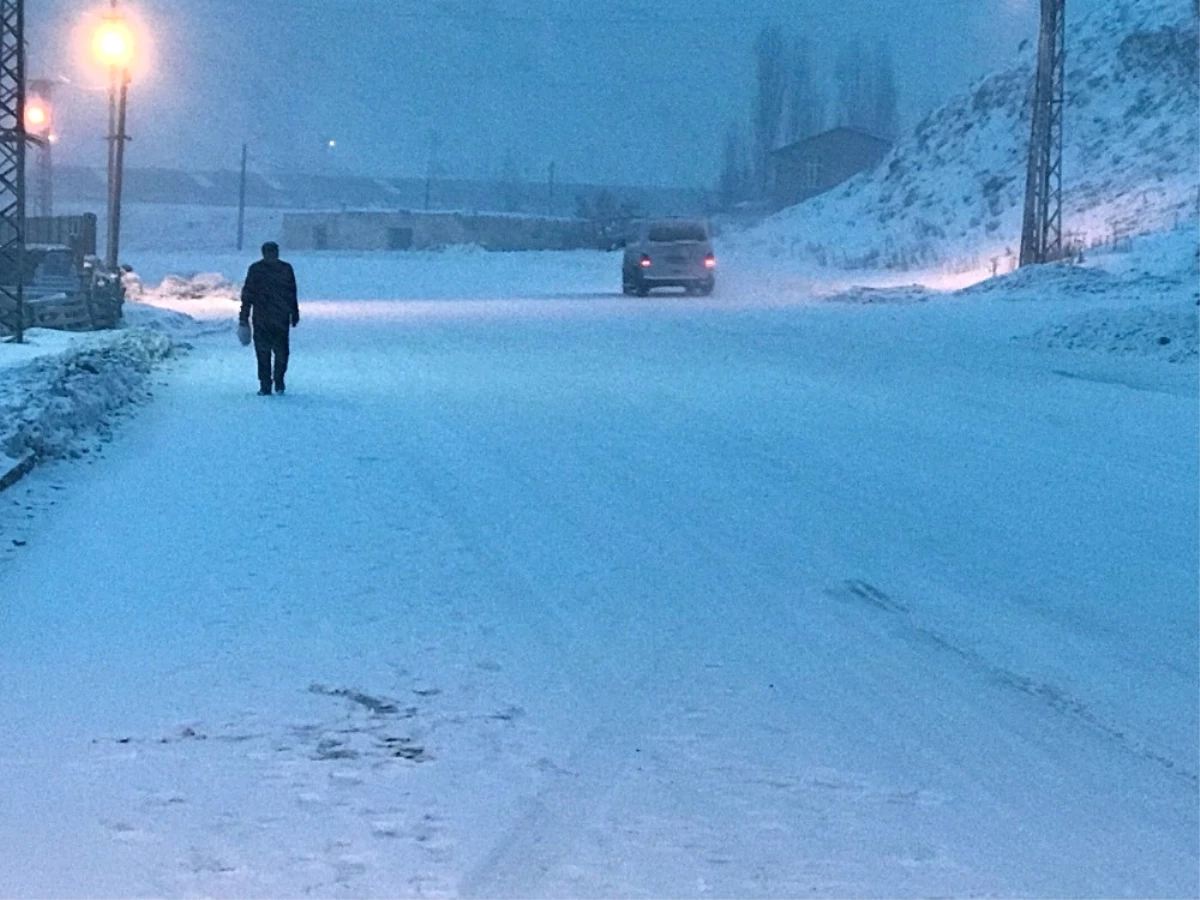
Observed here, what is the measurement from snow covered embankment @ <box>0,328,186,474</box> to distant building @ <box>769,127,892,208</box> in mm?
88629

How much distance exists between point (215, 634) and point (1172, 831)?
445cm

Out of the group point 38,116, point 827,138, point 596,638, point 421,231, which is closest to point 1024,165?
point 421,231

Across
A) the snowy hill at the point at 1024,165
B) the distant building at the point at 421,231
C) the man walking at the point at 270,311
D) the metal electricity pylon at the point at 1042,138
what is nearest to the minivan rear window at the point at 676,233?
the metal electricity pylon at the point at 1042,138

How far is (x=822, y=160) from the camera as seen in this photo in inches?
4277

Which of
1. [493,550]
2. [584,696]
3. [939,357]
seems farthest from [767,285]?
[584,696]

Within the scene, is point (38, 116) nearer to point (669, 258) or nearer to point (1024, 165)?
point (669, 258)

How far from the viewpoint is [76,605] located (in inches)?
355

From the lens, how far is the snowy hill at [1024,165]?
194 ft

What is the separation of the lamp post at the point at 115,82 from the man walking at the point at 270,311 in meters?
17.2

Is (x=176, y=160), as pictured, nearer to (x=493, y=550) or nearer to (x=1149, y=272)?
(x=1149, y=272)

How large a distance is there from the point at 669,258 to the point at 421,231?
5579 cm

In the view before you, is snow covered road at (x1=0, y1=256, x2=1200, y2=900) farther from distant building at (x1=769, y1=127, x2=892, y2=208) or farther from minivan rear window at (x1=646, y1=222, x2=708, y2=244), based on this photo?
distant building at (x1=769, y1=127, x2=892, y2=208)

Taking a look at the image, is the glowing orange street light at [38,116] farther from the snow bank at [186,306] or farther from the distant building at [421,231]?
the distant building at [421,231]

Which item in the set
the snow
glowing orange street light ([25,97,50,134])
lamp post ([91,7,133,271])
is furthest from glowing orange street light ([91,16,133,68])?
the snow
